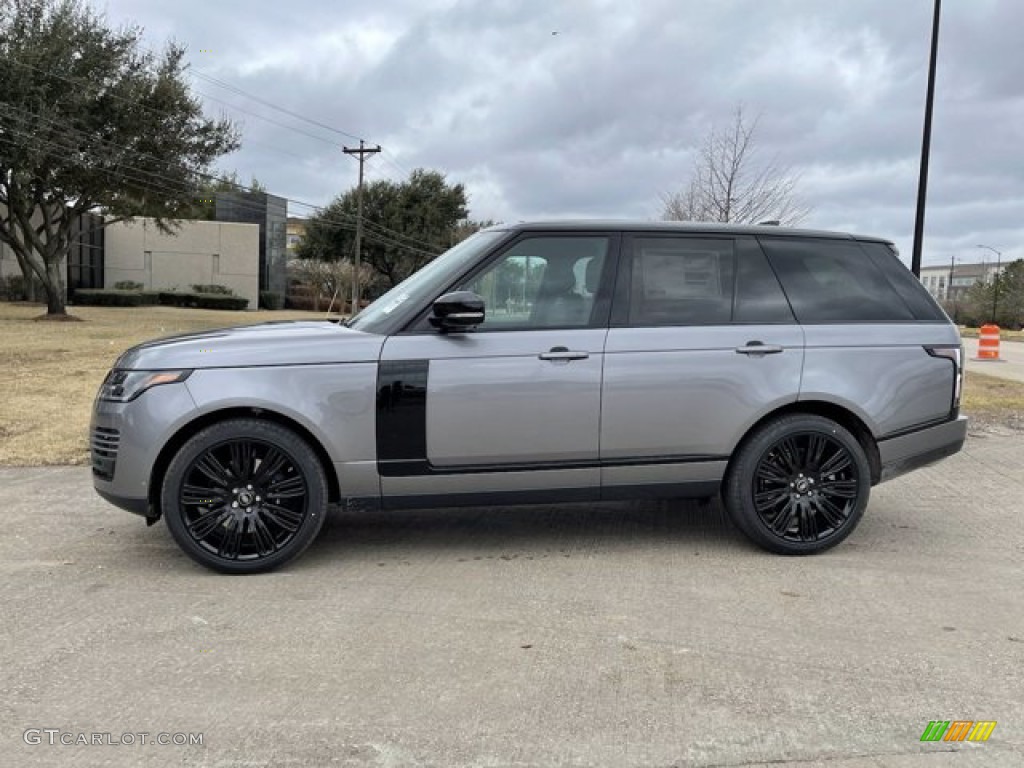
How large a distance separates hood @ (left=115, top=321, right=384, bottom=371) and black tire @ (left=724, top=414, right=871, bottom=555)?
2.19 meters

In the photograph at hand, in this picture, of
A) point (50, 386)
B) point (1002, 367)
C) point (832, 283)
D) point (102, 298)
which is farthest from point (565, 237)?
point (102, 298)

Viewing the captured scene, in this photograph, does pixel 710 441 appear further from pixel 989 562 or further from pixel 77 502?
pixel 77 502

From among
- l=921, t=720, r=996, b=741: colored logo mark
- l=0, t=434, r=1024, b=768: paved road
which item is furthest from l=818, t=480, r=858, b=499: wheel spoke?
l=921, t=720, r=996, b=741: colored logo mark

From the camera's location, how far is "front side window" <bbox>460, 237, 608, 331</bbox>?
4633 millimetres

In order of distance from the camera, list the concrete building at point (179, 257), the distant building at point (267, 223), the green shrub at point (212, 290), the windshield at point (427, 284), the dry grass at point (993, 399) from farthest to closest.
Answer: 1. the distant building at point (267, 223)
2. the green shrub at point (212, 290)
3. the concrete building at point (179, 257)
4. the dry grass at point (993, 399)
5. the windshield at point (427, 284)

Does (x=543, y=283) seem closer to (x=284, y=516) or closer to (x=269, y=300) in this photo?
(x=284, y=516)

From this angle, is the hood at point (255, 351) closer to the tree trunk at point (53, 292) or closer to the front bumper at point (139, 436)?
the front bumper at point (139, 436)

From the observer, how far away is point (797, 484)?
4832 millimetres

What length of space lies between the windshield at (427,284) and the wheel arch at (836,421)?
1810mm

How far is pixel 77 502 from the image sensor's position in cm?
586

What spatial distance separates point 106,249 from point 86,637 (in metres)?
59.6

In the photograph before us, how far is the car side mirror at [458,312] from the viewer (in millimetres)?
4332

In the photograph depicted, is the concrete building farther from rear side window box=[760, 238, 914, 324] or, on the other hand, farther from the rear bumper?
the rear bumper

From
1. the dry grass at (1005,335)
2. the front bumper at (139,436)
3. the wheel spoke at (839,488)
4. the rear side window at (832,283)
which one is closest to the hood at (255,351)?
the front bumper at (139,436)
